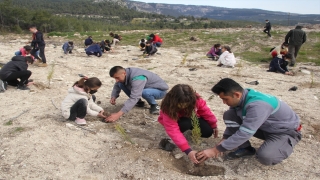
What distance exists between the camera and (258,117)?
2.59 metres

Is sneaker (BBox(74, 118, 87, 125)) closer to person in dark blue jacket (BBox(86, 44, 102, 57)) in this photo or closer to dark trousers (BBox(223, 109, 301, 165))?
dark trousers (BBox(223, 109, 301, 165))

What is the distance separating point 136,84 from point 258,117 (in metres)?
2.03

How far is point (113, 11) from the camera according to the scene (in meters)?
128

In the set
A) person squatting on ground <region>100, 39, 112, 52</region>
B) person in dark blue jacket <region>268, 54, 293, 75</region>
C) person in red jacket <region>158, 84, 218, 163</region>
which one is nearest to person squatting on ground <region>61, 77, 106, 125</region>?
person in red jacket <region>158, 84, 218, 163</region>

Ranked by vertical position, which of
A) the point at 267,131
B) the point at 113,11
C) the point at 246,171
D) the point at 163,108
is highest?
the point at 113,11

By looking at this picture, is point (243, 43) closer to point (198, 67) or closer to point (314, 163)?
point (198, 67)

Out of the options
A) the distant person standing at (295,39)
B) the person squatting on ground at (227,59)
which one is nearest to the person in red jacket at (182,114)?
the person squatting on ground at (227,59)

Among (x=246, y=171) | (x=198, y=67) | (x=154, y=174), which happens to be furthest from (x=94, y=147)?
(x=198, y=67)

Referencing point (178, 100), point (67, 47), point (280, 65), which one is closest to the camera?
point (178, 100)

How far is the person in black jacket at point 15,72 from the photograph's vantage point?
5.53 metres

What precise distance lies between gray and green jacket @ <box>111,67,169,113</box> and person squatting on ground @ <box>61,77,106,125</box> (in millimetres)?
520

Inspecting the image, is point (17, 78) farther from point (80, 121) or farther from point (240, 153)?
point (240, 153)

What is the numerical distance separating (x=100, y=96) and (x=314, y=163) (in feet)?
13.1

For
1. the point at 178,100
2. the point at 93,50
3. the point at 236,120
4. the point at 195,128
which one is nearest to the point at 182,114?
the point at 195,128
